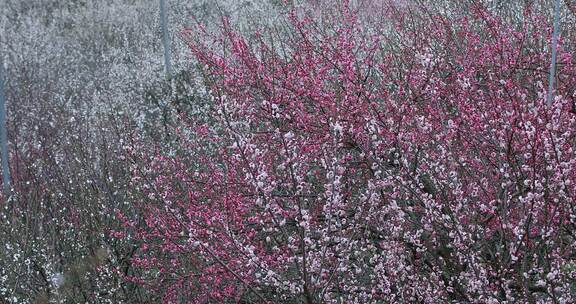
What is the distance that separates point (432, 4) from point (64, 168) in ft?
21.5

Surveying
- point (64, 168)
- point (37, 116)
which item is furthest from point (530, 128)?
point (37, 116)

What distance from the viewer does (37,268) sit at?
8234 mm

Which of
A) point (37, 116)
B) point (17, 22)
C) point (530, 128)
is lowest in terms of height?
point (530, 128)

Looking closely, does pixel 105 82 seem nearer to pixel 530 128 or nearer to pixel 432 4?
pixel 432 4

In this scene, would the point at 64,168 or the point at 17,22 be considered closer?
the point at 64,168

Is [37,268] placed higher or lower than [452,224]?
higher

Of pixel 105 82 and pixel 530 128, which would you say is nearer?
pixel 530 128

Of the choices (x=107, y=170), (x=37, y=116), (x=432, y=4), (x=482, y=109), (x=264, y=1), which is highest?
(x=264, y=1)

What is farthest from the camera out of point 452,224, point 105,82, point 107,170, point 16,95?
point 105,82

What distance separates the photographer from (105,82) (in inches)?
957

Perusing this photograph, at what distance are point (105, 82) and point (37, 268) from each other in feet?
54.8

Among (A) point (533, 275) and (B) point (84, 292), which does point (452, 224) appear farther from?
(B) point (84, 292)

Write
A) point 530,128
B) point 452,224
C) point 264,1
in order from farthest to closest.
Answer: point 264,1, point 452,224, point 530,128

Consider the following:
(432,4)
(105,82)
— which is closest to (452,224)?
(432,4)
